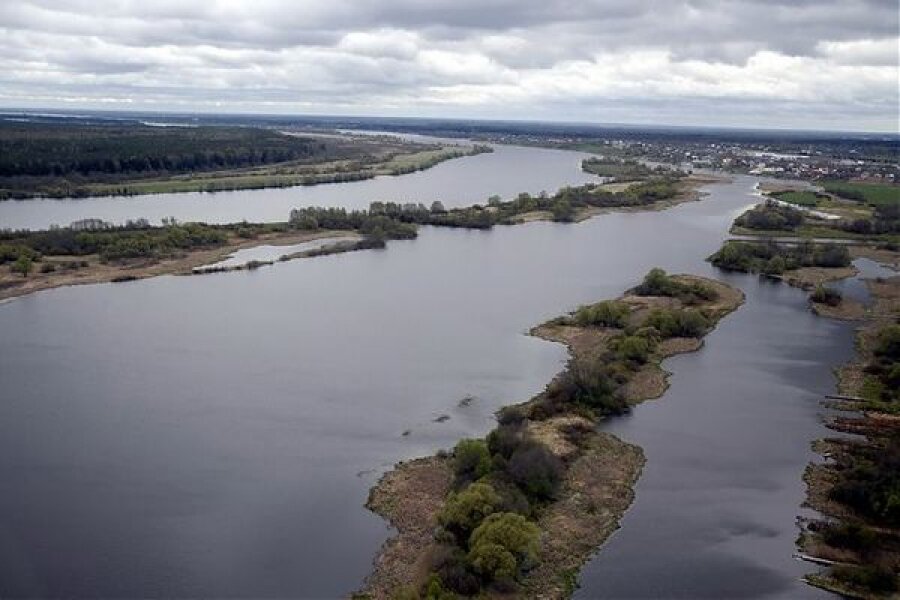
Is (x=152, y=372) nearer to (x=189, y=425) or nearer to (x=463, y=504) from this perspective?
(x=189, y=425)

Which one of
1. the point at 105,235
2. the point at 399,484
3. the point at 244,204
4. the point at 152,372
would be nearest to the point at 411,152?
the point at 244,204

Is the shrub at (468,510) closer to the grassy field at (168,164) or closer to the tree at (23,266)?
the tree at (23,266)

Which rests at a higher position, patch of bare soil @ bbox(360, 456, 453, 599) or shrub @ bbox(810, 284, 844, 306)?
shrub @ bbox(810, 284, 844, 306)

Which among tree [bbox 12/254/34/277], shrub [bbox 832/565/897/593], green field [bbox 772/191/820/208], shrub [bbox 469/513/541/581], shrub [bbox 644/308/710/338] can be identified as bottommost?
shrub [bbox 832/565/897/593]

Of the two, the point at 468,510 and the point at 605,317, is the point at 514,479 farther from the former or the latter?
the point at 605,317

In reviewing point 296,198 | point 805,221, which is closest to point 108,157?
point 296,198

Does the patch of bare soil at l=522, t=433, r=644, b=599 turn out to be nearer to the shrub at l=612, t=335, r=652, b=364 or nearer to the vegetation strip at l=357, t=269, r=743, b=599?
the vegetation strip at l=357, t=269, r=743, b=599

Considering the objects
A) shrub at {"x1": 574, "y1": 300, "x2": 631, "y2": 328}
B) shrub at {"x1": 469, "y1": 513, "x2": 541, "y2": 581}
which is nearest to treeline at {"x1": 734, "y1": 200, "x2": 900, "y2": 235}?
shrub at {"x1": 574, "y1": 300, "x2": 631, "y2": 328}

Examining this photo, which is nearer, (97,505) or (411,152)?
(97,505)
